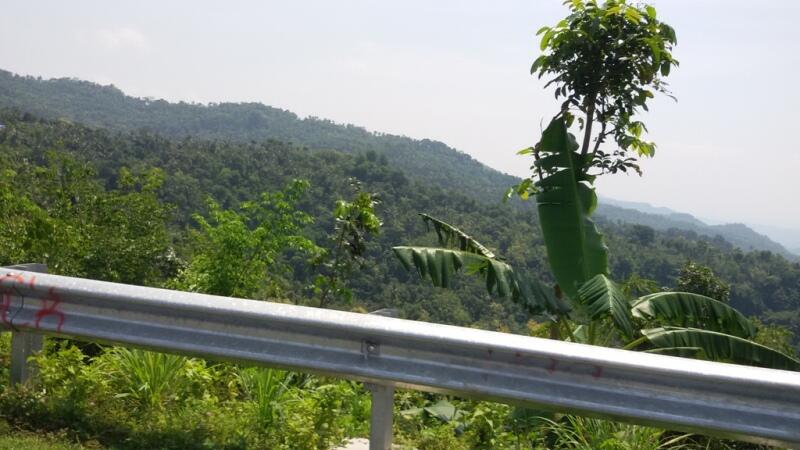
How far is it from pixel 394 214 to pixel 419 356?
160ft

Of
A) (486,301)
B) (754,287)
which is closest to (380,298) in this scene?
(486,301)

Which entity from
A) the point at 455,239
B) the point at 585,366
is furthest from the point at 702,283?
the point at 585,366

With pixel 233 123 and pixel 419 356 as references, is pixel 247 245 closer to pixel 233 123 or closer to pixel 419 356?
pixel 419 356

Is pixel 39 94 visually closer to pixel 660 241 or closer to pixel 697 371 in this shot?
pixel 660 241

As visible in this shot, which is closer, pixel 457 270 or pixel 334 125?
pixel 457 270

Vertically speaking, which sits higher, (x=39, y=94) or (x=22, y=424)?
(x=39, y=94)

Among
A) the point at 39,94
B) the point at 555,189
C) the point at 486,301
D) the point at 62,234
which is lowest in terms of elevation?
the point at 486,301

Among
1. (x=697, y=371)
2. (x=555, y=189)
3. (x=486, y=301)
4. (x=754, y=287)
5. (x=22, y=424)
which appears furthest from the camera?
(x=754, y=287)

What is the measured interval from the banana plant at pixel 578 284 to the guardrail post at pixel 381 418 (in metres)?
2.16

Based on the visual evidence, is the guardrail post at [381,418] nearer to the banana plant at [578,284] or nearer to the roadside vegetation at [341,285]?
the roadside vegetation at [341,285]

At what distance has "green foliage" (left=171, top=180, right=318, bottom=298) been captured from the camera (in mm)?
7758

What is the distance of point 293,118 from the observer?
17500cm

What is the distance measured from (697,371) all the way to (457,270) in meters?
3.17

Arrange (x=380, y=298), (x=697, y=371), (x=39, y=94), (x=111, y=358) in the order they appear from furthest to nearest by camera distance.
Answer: (x=39, y=94) → (x=380, y=298) → (x=111, y=358) → (x=697, y=371)
